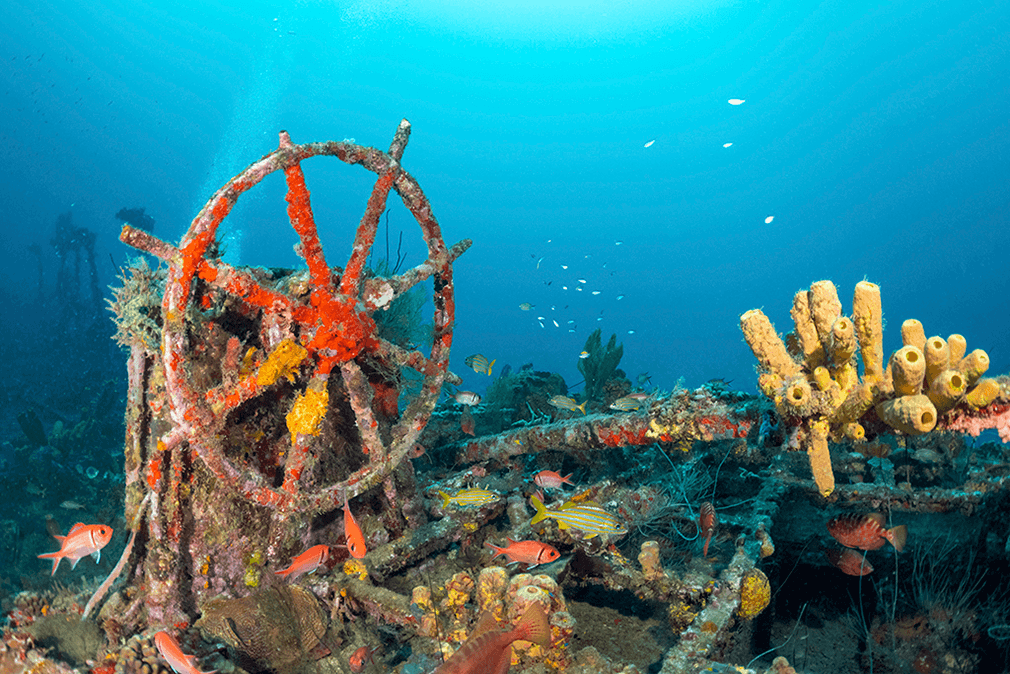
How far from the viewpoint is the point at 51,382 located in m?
19.8

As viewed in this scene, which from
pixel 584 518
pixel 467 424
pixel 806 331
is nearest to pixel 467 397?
pixel 467 424

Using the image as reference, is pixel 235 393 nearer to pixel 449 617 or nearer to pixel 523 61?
pixel 449 617

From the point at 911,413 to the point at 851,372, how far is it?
462mm

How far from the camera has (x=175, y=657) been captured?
2.47 m

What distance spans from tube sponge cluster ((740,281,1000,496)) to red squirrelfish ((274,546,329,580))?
2.94 metres

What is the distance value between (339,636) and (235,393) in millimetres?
1871

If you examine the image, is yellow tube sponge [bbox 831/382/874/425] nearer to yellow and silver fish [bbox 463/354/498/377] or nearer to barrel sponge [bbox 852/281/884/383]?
barrel sponge [bbox 852/281/884/383]

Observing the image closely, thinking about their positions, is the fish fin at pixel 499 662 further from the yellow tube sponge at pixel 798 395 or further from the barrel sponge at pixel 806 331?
the barrel sponge at pixel 806 331

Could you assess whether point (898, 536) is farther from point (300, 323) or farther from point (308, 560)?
point (300, 323)

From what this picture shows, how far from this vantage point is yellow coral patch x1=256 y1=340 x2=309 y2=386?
3041 mm

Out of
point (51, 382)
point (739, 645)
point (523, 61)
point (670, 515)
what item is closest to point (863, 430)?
point (739, 645)

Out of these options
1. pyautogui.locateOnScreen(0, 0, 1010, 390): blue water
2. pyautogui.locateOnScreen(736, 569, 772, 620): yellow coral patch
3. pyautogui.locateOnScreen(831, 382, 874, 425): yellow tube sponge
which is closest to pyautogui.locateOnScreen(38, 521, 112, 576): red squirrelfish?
pyautogui.locateOnScreen(736, 569, 772, 620): yellow coral patch

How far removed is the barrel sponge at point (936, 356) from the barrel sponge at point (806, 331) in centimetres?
43

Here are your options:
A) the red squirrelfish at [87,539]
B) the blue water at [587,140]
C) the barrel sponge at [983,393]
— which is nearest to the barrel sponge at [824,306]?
the barrel sponge at [983,393]
